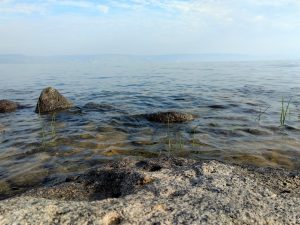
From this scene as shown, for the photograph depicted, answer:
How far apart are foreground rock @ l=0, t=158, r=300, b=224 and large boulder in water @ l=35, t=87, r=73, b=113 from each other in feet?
35.7

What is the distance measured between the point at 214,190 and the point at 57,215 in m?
2.18

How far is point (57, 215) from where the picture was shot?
4102mm

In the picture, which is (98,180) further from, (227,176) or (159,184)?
(227,176)

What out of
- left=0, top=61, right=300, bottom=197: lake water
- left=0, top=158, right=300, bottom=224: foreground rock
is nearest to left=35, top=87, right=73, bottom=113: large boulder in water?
left=0, top=61, right=300, bottom=197: lake water

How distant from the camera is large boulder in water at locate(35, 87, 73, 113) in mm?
16766

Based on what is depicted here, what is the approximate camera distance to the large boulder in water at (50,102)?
16.8m

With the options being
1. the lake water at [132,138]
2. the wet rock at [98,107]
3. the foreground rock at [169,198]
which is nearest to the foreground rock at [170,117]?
the lake water at [132,138]

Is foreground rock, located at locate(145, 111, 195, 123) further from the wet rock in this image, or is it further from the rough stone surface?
the rough stone surface

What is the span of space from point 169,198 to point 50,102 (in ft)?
43.9

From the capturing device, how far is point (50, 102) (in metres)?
16.9

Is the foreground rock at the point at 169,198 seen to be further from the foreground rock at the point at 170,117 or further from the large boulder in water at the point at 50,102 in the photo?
the large boulder in water at the point at 50,102

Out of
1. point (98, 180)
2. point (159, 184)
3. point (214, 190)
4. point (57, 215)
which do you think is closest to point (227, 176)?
point (214, 190)

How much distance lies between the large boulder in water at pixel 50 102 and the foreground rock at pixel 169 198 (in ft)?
35.7

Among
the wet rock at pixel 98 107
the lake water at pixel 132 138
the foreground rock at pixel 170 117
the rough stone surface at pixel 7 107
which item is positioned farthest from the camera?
the rough stone surface at pixel 7 107
